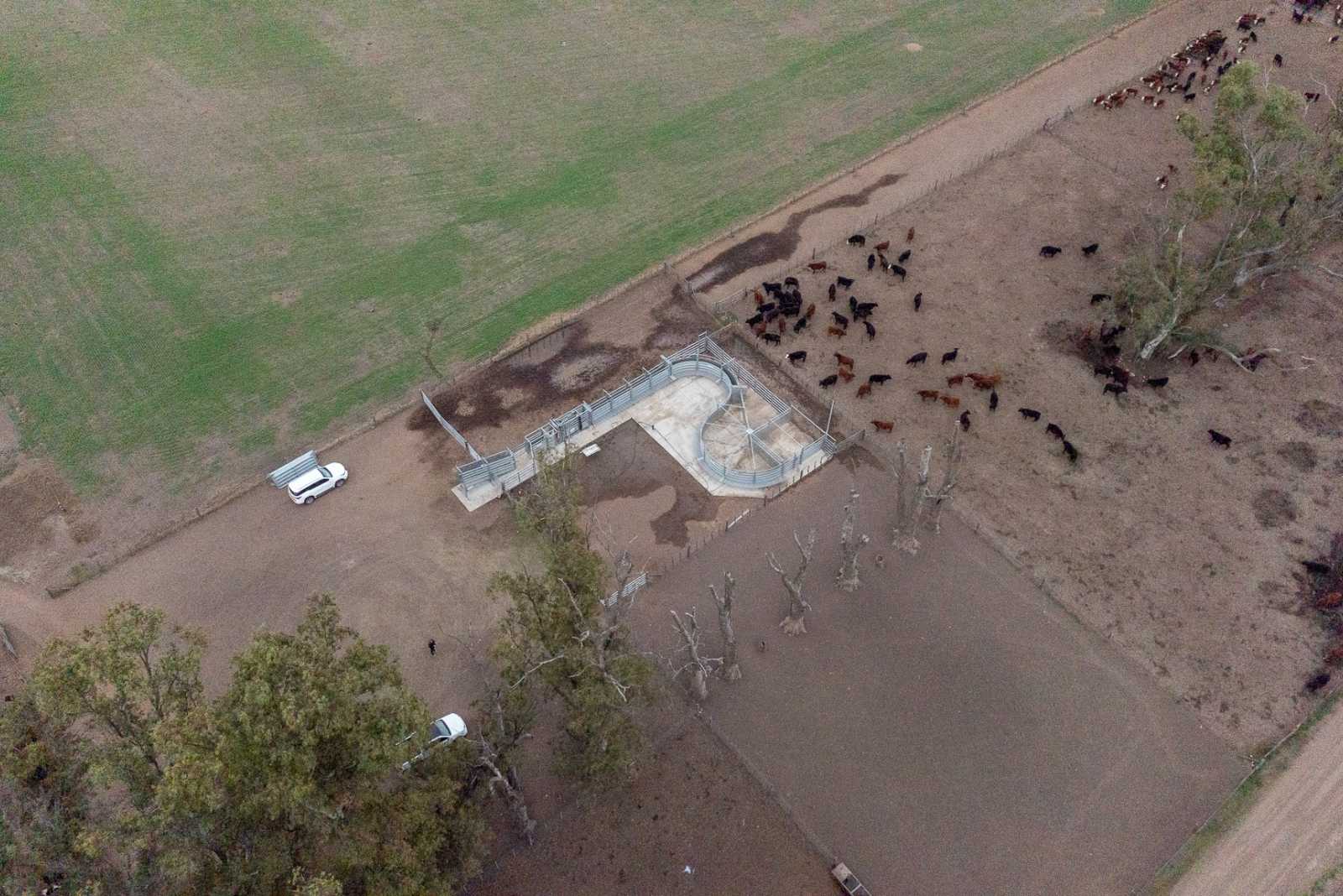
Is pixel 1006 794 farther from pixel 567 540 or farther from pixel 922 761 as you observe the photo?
pixel 567 540

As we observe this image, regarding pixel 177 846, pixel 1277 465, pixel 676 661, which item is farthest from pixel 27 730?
pixel 1277 465

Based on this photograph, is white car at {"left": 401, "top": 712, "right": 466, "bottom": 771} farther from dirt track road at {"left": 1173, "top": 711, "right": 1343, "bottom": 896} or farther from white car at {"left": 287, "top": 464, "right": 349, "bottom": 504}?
dirt track road at {"left": 1173, "top": 711, "right": 1343, "bottom": 896}

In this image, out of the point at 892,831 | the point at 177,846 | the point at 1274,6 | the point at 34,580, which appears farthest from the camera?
the point at 1274,6

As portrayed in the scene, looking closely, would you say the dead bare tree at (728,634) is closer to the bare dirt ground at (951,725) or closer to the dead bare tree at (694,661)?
the dead bare tree at (694,661)

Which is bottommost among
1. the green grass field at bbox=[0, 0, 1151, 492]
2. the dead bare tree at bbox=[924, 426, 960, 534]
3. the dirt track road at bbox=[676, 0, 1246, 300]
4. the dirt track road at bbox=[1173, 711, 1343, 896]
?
the dirt track road at bbox=[1173, 711, 1343, 896]

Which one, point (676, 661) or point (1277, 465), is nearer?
point (676, 661)

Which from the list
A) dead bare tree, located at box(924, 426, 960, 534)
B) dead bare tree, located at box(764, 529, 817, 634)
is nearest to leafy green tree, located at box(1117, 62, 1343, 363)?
dead bare tree, located at box(924, 426, 960, 534)

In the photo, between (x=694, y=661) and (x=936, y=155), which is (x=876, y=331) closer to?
(x=936, y=155)
